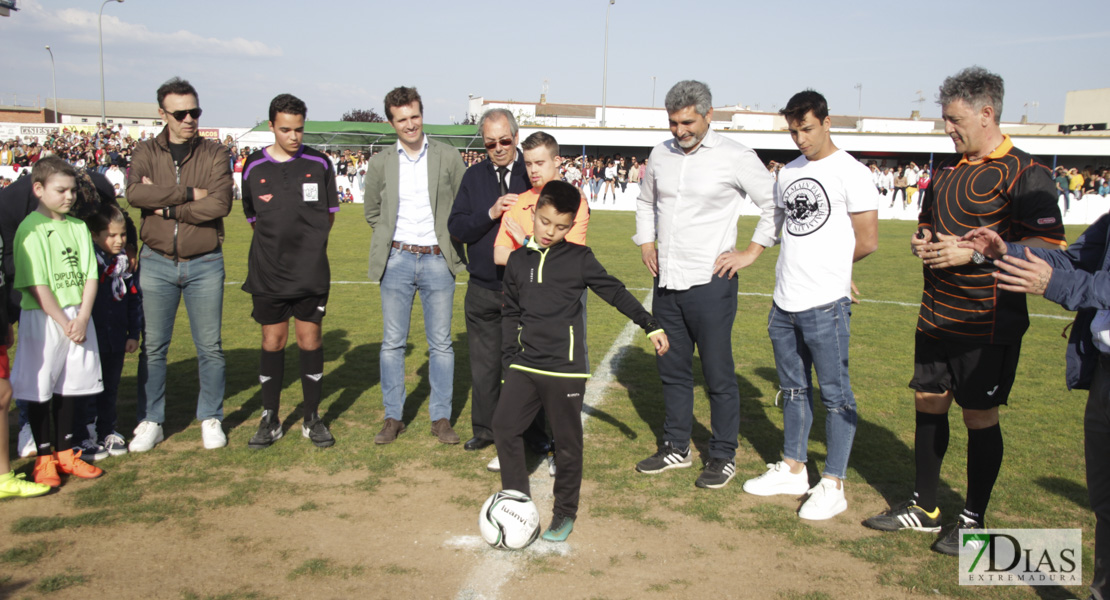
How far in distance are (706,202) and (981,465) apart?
83.6 inches

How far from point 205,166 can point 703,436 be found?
4.17m

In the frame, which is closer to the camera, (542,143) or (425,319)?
(542,143)

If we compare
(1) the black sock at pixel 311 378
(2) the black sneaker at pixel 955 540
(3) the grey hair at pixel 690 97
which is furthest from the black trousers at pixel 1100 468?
(1) the black sock at pixel 311 378

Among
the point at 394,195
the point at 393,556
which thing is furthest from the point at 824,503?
the point at 394,195

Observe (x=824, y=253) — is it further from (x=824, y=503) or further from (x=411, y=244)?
(x=411, y=244)

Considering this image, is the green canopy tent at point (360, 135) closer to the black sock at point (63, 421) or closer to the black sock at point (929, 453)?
the black sock at point (63, 421)

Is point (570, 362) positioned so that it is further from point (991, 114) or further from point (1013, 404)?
point (1013, 404)

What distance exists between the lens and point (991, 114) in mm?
3664

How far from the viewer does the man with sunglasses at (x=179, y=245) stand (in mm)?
5055

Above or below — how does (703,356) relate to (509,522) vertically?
above

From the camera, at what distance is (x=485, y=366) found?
5285 millimetres

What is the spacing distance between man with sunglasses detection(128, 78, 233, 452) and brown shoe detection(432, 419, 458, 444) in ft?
4.92

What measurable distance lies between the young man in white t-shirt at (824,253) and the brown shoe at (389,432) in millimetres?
2876

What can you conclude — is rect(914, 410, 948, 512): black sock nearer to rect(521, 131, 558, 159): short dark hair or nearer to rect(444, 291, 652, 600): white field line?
rect(444, 291, 652, 600): white field line
